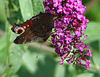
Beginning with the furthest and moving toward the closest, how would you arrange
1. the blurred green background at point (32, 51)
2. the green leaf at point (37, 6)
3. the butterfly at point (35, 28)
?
the blurred green background at point (32, 51), the butterfly at point (35, 28), the green leaf at point (37, 6)

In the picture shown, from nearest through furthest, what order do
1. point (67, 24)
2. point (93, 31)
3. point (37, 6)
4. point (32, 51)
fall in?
1. point (37, 6)
2. point (67, 24)
3. point (93, 31)
4. point (32, 51)

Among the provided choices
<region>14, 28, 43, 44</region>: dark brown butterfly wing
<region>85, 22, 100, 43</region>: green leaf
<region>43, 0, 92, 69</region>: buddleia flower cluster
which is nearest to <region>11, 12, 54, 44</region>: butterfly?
<region>14, 28, 43, 44</region>: dark brown butterfly wing

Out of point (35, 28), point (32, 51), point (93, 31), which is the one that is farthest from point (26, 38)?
point (32, 51)

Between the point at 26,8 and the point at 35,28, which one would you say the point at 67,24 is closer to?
the point at 35,28

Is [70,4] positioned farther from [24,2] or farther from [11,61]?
[11,61]

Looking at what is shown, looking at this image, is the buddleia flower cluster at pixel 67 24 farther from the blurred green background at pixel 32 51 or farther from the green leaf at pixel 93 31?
the green leaf at pixel 93 31

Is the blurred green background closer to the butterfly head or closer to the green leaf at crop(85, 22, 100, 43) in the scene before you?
the green leaf at crop(85, 22, 100, 43)

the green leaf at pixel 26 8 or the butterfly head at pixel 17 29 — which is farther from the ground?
the green leaf at pixel 26 8

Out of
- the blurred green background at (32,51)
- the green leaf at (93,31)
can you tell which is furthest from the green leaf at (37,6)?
the green leaf at (93,31)
